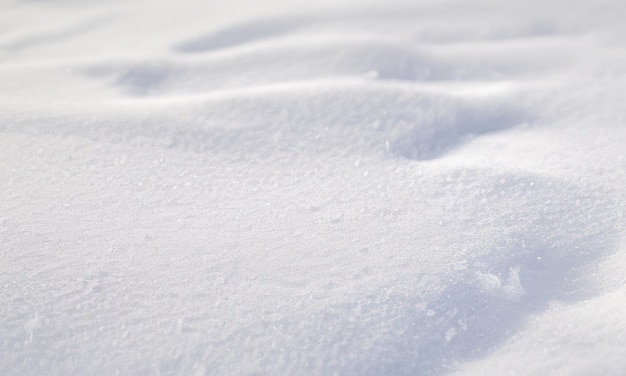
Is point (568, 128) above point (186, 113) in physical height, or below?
below

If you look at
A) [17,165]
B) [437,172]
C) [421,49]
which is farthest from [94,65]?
[437,172]

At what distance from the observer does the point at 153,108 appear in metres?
1.33

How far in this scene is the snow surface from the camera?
83cm

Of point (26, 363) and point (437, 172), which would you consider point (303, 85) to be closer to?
point (437, 172)

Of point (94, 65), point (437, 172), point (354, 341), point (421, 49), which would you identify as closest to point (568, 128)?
point (437, 172)

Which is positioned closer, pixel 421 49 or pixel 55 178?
pixel 55 178

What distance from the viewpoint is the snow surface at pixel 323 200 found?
0.83m

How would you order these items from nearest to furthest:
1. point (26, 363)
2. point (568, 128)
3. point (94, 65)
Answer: point (26, 363) < point (568, 128) < point (94, 65)

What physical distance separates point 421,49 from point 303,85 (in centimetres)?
37

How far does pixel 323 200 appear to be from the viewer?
1066 mm

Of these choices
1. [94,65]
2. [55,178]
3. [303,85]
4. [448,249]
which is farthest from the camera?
[94,65]

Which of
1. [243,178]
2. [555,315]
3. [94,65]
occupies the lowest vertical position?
[555,315]

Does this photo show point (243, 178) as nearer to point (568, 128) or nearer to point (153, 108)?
point (153, 108)

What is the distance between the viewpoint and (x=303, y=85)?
141 cm
